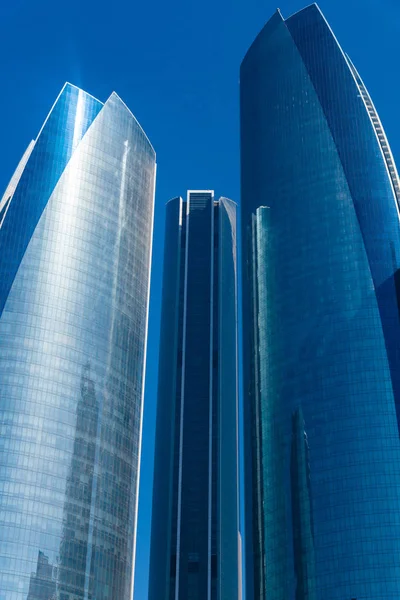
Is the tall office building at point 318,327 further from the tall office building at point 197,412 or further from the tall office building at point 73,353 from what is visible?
the tall office building at point 197,412

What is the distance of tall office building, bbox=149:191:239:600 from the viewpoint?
14225 cm

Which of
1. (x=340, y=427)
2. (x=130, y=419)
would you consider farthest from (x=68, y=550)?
(x=340, y=427)

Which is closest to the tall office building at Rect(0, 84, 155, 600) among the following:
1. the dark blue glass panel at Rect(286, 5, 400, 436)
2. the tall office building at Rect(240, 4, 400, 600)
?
the tall office building at Rect(240, 4, 400, 600)

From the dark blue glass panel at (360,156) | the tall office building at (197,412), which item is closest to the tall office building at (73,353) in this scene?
the tall office building at (197,412)

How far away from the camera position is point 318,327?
4833 inches

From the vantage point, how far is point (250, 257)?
14088cm

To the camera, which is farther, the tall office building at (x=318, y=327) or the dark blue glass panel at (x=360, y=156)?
the dark blue glass panel at (x=360, y=156)

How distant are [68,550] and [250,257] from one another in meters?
55.4

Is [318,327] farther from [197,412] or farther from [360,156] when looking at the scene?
[197,412]

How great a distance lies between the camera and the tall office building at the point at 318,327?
354 ft

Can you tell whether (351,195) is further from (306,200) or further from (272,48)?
(272,48)

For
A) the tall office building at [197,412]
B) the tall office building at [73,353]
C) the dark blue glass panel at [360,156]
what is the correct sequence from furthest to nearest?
1. the tall office building at [197,412]
2. the dark blue glass panel at [360,156]
3. the tall office building at [73,353]

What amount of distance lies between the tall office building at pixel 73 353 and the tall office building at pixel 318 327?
1725 cm

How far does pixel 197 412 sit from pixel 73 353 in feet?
143
